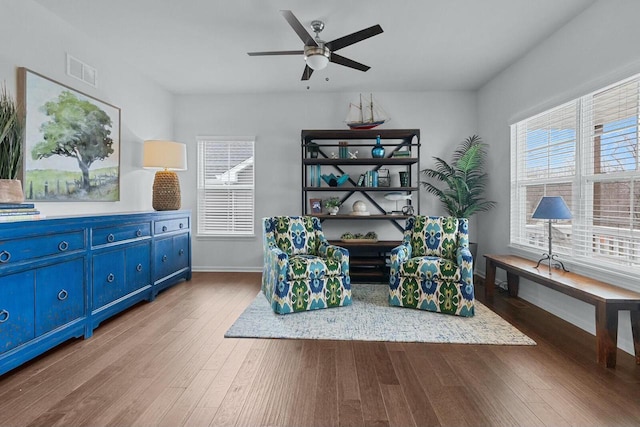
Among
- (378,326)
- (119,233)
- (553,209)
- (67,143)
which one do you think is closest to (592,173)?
(553,209)

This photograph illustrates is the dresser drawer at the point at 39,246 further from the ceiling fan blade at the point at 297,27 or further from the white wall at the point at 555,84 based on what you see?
the white wall at the point at 555,84

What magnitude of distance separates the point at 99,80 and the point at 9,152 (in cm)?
164

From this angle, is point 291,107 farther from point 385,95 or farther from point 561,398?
point 561,398

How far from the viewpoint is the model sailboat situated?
456 centimetres

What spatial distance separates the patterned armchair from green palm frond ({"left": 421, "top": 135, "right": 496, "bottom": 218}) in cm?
203

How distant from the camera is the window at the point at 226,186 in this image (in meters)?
5.10

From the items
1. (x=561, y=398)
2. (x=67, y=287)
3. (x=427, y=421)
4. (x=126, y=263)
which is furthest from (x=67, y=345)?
(x=561, y=398)

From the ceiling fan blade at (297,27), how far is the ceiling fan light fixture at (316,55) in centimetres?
4

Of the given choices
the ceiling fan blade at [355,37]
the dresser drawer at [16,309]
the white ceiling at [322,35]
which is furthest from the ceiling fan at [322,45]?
the dresser drawer at [16,309]

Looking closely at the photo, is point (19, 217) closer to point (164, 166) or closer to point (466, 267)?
point (164, 166)

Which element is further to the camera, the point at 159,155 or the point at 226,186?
the point at 226,186

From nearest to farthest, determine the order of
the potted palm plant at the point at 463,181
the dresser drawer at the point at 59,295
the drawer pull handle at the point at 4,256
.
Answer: the drawer pull handle at the point at 4,256 → the dresser drawer at the point at 59,295 → the potted palm plant at the point at 463,181

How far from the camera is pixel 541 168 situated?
358cm

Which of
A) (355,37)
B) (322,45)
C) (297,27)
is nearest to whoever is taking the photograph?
(297,27)
